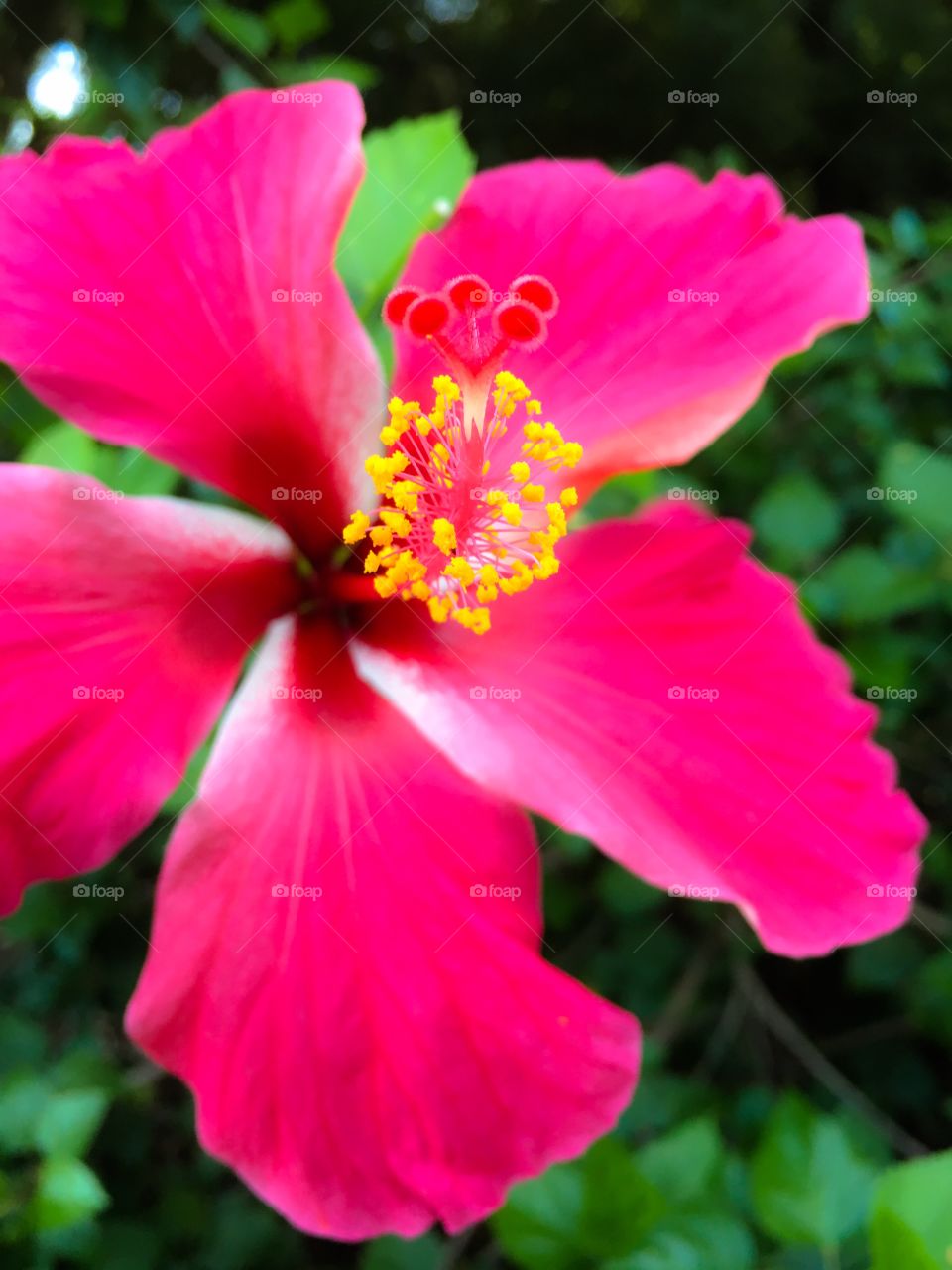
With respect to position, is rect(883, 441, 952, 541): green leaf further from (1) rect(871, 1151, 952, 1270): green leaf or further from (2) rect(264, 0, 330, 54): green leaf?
(2) rect(264, 0, 330, 54): green leaf

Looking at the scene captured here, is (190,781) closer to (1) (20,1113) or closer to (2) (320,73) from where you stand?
(1) (20,1113)

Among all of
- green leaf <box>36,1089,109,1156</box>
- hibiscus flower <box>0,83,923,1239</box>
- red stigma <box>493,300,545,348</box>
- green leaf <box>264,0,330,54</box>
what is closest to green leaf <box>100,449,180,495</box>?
hibiscus flower <box>0,83,923,1239</box>

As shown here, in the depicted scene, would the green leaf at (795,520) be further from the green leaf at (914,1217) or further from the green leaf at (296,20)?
the green leaf at (296,20)

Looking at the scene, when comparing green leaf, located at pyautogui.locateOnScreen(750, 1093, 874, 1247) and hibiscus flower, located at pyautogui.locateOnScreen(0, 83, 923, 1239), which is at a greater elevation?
hibiscus flower, located at pyautogui.locateOnScreen(0, 83, 923, 1239)

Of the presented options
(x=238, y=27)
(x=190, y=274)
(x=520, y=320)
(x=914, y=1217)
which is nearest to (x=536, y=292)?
(x=520, y=320)

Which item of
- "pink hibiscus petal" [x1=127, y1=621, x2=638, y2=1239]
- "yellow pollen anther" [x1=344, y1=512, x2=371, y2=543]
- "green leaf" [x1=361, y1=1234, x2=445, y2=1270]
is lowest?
"green leaf" [x1=361, y1=1234, x2=445, y2=1270]

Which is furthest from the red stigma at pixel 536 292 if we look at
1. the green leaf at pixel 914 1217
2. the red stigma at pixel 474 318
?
the green leaf at pixel 914 1217
